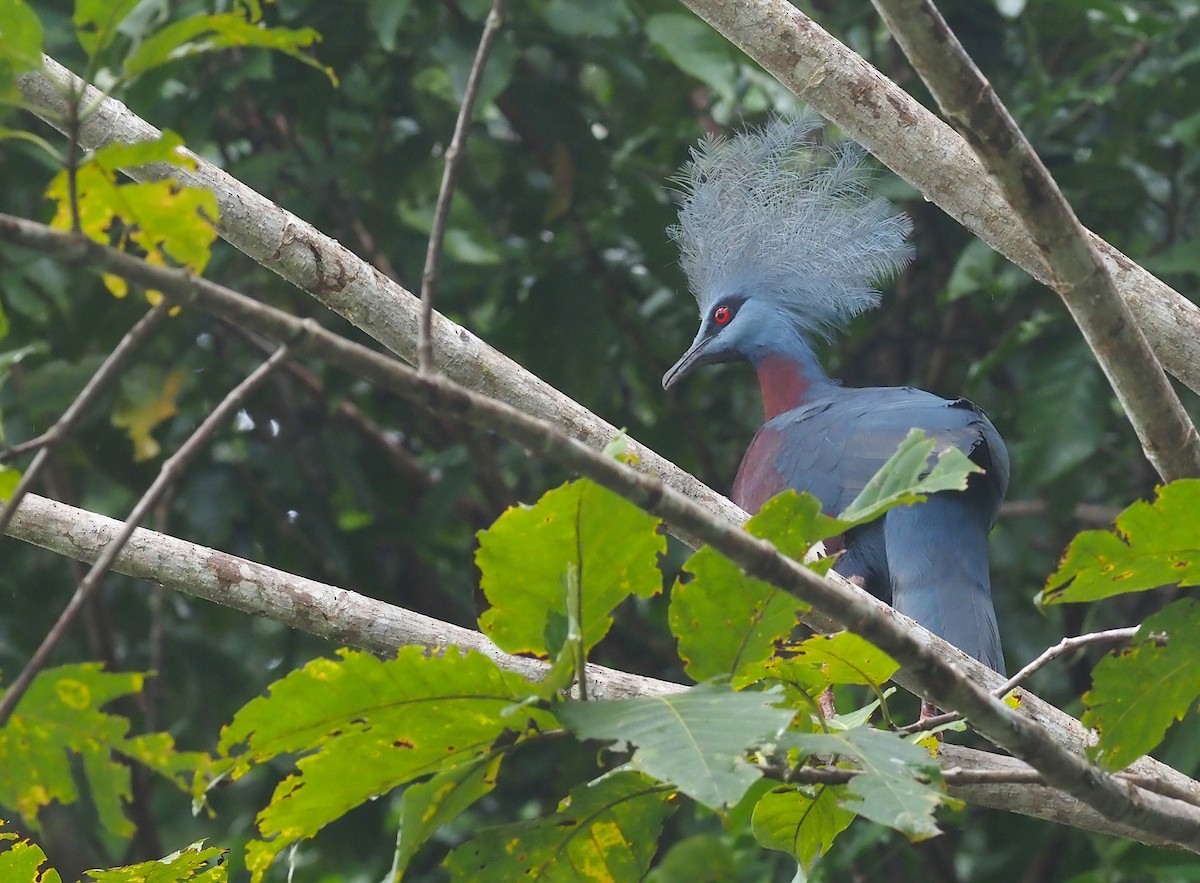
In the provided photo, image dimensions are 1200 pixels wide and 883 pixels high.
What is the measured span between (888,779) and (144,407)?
3.23 metres

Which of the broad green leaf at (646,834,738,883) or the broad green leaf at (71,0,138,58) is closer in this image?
the broad green leaf at (71,0,138,58)

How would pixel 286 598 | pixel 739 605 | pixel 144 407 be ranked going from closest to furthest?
pixel 739 605 < pixel 286 598 < pixel 144 407

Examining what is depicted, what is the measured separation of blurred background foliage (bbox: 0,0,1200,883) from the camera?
3879 millimetres

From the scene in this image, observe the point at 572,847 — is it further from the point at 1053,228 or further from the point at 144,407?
the point at 144,407

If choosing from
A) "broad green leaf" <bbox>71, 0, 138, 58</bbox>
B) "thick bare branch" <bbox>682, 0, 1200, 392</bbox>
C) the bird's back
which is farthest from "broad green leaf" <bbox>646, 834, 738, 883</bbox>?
"broad green leaf" <bbox>71, 0, 138, 58</bbox>

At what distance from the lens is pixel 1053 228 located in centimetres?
178

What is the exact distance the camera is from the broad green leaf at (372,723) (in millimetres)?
1220

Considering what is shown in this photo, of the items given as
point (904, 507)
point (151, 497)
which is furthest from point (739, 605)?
point (904, 507)

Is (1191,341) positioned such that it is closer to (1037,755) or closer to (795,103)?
(1037,755)

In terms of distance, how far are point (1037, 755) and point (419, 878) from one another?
3377mm

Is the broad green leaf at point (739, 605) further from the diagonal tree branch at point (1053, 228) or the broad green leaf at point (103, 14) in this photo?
the broad green leaf at point (103, 14)

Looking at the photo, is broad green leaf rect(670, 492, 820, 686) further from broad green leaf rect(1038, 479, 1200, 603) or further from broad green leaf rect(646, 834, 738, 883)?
broad green leaf rect(646, 834, 738, 883)

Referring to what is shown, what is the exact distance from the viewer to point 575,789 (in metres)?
1.32

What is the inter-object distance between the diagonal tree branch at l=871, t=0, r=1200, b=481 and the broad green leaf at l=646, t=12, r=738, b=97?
5.55ft
